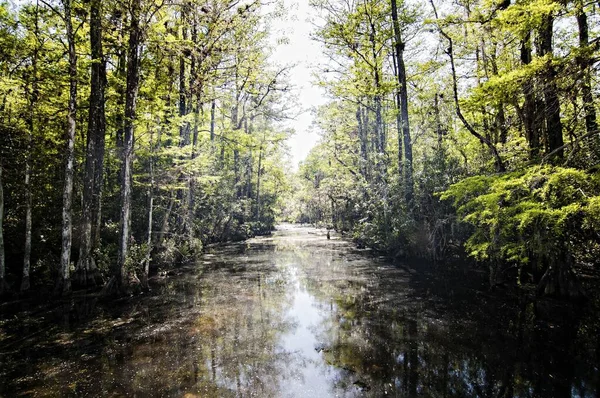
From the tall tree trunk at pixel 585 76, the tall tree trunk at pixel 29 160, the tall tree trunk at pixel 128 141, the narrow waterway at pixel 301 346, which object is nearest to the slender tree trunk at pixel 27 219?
the tall tree trunk at pixel 29 160

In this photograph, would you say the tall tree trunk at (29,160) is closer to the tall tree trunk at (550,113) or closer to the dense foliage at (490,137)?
the dense foliage at (490,137)

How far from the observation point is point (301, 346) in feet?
22.4

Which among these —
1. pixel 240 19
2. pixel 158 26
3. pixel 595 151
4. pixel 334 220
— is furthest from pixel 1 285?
pixel 334 220

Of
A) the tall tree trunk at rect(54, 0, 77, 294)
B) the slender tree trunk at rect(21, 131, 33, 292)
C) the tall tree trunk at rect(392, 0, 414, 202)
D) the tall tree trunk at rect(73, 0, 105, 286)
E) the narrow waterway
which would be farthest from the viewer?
the tall tree trunk at rect(392, 0, 414, 202)

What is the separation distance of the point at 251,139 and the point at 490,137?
1232 centimetres

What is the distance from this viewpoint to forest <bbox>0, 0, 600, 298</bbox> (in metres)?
7.20

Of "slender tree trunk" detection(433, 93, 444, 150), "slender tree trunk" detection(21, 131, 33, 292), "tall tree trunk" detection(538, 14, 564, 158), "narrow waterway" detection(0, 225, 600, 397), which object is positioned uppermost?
"slender tree trunk" detection(433, 93, 444, 150)

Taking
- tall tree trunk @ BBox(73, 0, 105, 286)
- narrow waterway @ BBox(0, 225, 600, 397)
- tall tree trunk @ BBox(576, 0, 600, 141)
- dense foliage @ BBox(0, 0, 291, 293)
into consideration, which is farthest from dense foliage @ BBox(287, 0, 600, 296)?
tall tree trunk @ BBox(73, 0, 105, 286)

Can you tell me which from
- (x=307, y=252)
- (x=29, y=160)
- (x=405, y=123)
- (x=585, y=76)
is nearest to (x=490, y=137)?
(x=405, y=123)

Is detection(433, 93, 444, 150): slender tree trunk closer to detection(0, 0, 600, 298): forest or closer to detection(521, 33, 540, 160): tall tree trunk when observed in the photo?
detection(0, 0, 600, 298): forest

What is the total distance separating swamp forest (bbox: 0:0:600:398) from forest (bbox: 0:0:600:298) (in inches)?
3.5

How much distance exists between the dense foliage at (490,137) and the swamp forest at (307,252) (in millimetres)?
94

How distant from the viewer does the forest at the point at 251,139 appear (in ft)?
23.6

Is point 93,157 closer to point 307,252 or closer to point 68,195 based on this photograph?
point 68,195
